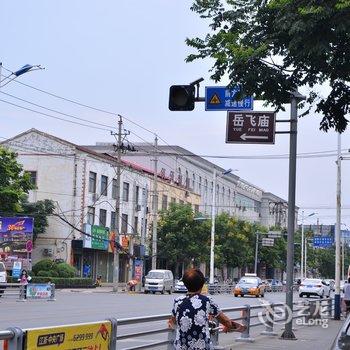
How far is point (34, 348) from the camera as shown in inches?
276

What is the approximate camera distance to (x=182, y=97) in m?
12.5

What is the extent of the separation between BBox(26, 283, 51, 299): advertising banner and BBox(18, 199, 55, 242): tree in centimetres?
1958

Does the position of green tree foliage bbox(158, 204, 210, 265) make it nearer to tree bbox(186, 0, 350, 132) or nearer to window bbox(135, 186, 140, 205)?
window bbox(135, 186, 140, 205)

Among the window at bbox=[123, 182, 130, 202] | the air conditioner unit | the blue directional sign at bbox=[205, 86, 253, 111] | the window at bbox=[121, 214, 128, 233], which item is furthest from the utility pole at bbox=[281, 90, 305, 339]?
the window at bbox=[121, 214, 128, 233]

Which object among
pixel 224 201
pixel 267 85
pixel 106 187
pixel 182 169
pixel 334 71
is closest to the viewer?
pixel 334 71

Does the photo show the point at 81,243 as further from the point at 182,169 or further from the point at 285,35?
the point at 285,35

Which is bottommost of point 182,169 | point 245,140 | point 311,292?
point 311,292

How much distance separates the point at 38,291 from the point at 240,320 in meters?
19.8

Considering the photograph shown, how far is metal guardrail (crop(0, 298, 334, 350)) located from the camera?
6.75 meters

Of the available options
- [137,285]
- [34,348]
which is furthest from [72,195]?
[34,348]

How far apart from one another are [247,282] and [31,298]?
2207 cm

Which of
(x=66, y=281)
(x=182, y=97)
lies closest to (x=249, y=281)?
(x=66, y=281)

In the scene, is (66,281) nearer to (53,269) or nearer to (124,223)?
(53,269)

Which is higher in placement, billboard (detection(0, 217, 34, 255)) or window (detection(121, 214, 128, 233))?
Answer: window (detection(121, 214, 128, 233))
